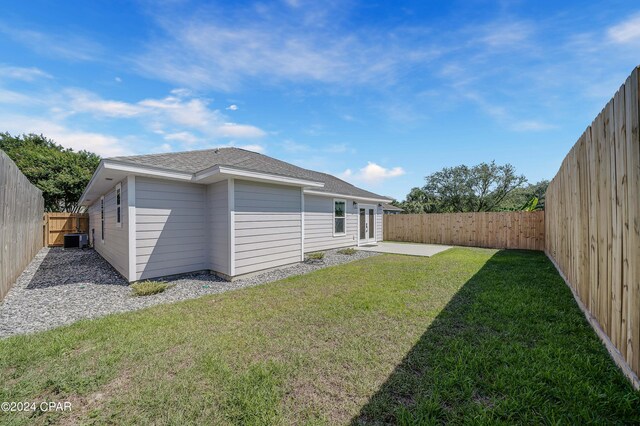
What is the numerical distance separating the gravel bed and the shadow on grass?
14.4 ft

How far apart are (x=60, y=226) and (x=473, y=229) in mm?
22581

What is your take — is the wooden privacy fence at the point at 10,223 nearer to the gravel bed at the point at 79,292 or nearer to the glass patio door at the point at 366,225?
the gravel bed at the point at 79,292

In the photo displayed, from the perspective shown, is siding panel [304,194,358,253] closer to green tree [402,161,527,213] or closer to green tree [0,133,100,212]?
green tree [402,161,527,213]

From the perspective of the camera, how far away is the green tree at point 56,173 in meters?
18.1

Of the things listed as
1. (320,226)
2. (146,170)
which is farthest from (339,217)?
(146,170)

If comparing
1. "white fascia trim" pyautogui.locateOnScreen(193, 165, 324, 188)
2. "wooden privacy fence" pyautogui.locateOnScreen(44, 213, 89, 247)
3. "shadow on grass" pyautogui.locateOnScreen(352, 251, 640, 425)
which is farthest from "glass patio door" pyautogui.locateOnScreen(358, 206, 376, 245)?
"wooden privacy fence" pyautogui.locateOnScreen(44, 213, 89, 247)

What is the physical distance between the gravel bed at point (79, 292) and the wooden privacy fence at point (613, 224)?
579 cm

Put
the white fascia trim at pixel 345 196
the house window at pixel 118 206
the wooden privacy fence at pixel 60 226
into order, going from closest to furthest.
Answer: the house window at pixel 118 206 → the white fascia trim at pixel 345 196 → the wooden privacy fence at pixel 60 226

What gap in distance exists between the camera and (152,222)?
6.18 m

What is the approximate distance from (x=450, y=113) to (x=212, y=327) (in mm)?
11707

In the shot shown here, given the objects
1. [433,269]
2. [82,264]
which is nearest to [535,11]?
[433,269]

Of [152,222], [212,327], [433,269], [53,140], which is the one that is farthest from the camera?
[53,140]

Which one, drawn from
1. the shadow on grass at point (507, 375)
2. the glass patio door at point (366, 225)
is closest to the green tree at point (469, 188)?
the glass patio door at point (366, 225)

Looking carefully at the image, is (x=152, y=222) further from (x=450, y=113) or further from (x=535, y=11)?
(x=450, y=113)
